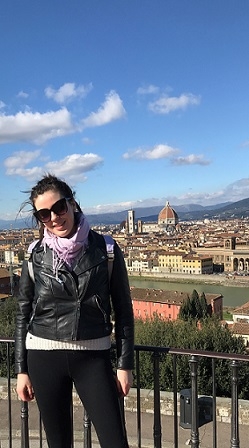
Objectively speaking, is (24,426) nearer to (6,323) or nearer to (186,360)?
(186,360)

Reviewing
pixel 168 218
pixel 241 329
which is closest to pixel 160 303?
pixel 241 329

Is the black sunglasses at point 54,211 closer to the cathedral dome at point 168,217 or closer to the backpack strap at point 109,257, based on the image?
the backpack strap at point 109,257

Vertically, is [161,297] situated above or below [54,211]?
below

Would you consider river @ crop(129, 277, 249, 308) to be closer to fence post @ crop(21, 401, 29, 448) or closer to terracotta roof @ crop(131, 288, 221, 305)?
terracotta roof @ crop(131, 288, 221, 305)

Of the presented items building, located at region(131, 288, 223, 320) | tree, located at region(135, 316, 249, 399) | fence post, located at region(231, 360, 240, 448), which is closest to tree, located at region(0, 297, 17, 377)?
tree, located at region(135, 316, 249, 399)

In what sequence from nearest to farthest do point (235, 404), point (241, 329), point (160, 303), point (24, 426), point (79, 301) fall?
point (79, 301) < point (235, 404) < point (24, 426) < point (241, 329) < point (160, 303)

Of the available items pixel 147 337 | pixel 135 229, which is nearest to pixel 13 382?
pixel 147 337

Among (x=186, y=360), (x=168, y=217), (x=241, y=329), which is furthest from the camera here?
(x=168, y=217)
